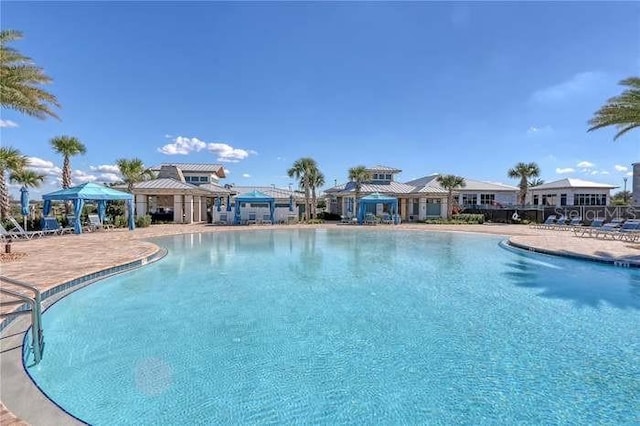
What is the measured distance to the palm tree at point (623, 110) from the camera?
14.3m

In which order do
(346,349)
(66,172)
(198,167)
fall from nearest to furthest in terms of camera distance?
(346,349)
(66,172)
(198,167)

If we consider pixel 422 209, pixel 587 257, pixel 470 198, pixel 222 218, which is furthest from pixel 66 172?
pixel 470 198

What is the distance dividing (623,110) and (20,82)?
2425 cm

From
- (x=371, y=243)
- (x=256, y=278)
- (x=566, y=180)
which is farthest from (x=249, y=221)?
(x=566, y=180)

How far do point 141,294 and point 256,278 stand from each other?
3.15 meters

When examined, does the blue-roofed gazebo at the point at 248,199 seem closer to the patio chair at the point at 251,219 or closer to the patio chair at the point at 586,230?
the patio chair at the point at 251,219

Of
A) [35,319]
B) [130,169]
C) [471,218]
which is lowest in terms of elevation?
[35,319]

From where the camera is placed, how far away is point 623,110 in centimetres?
1469

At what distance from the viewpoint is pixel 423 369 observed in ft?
15.8

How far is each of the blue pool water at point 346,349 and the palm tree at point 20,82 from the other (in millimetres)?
7601

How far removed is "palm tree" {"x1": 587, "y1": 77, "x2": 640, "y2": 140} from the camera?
46.9 feet

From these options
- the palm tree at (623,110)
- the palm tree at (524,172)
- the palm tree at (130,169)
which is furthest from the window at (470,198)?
the palm tree at (130,169)

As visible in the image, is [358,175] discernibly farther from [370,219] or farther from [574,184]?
[574,184]

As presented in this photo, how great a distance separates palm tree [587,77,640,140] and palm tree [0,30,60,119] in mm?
23055
